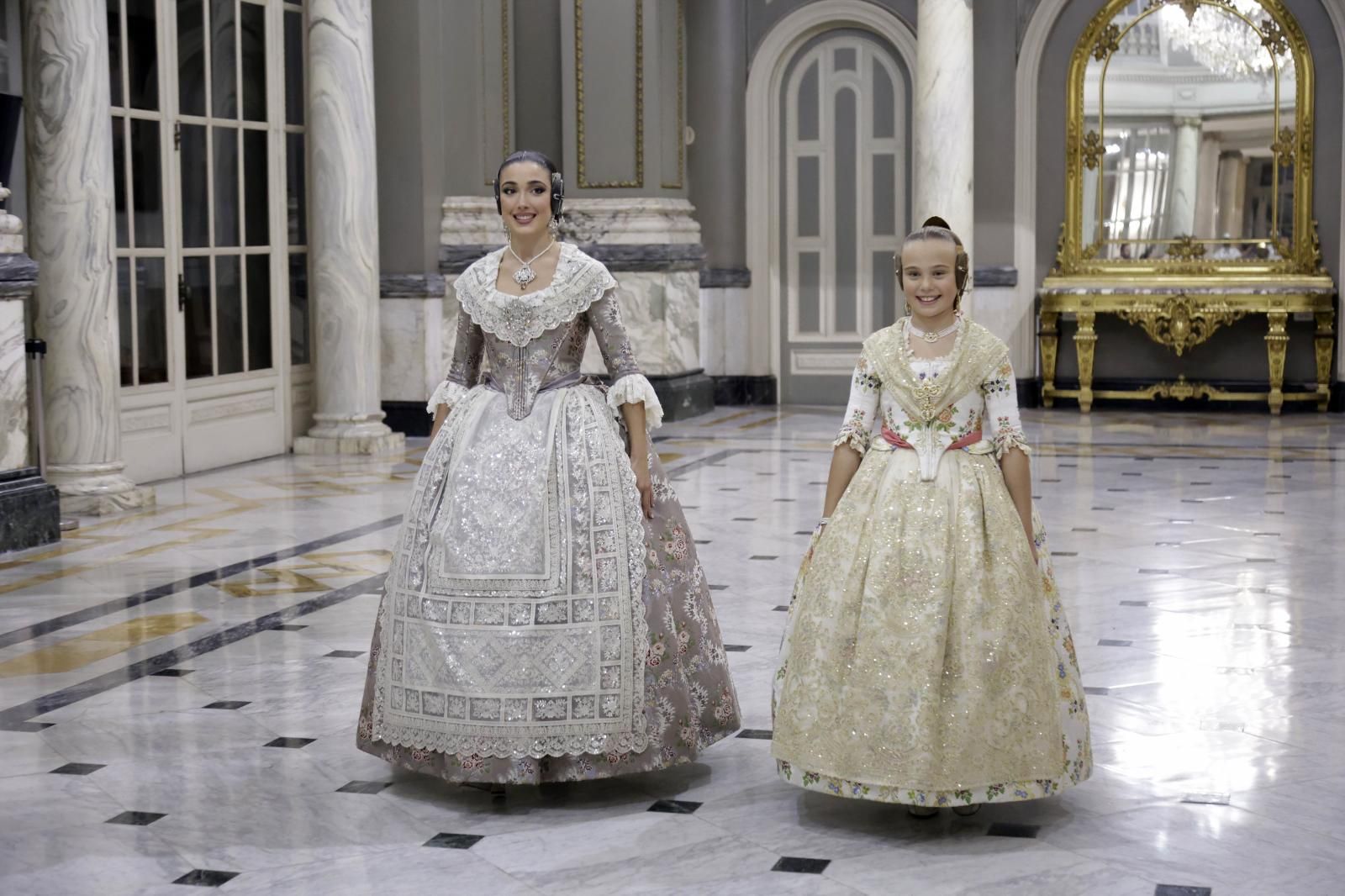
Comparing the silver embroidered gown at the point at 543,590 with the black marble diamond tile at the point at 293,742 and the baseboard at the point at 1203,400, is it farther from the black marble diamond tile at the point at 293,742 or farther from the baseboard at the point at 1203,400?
the baseboard at the point at 1203,400

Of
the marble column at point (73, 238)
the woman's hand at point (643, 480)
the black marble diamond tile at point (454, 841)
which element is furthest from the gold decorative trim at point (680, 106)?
the black marble diamond tile at point (454, 841)

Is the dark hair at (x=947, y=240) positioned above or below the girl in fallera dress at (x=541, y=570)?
above

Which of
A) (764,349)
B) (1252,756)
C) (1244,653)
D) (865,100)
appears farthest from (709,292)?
A: (1252,756)

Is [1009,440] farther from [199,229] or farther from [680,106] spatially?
[680,106]

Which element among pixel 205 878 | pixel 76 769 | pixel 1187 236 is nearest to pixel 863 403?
pixel 205 878

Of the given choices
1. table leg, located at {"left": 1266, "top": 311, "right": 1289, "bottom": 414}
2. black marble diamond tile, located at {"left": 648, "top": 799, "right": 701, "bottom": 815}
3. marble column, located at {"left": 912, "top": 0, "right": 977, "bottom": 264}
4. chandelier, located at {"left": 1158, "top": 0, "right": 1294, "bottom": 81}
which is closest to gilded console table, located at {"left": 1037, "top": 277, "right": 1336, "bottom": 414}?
table leg, located at {"left": 1266, "top": 311, "right": 1289, "bottom": 414}

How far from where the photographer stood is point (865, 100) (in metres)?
12.0

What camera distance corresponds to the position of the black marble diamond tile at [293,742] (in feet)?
13.4

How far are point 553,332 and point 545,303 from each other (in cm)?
6

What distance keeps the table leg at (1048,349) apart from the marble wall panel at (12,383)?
6.96m

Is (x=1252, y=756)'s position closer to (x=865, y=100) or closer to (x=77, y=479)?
(x=77, y=479)

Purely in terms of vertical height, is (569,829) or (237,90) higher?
(237,90)

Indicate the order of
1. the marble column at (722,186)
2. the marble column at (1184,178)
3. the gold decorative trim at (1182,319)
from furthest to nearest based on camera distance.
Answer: the marble column at (722,186) < the marble column at (1184,178) < the gold decorative trim at (1182,319)

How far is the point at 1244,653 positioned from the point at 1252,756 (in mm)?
1034
